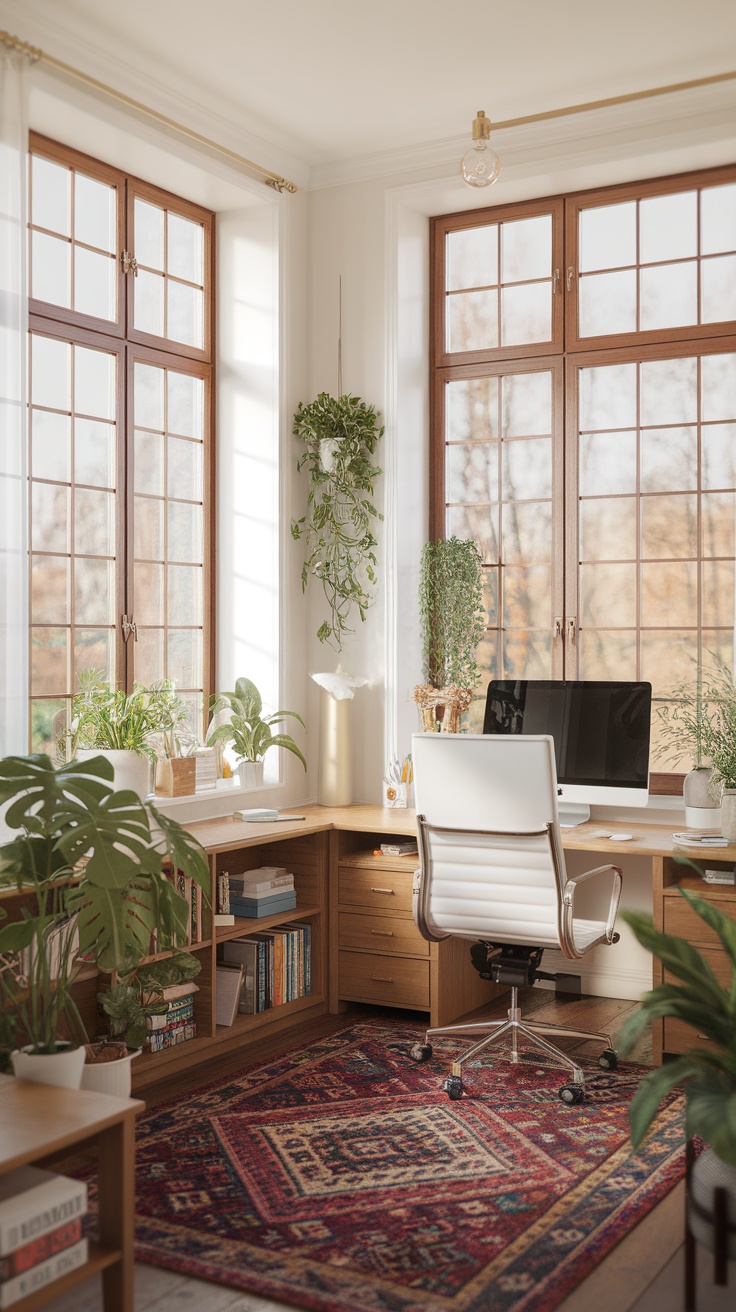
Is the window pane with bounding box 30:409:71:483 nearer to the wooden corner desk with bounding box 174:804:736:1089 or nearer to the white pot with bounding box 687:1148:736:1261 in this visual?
the wooden corner desk with bounding box 174:804:736:1089

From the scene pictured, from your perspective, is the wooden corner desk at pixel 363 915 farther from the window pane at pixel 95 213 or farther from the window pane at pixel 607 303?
the window pane at pixel 95 213

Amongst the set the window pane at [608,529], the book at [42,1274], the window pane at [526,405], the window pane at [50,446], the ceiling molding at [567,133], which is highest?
the ceiling molding at [567,133]

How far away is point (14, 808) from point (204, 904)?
1.32 meters

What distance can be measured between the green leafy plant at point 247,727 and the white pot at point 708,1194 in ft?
8.65

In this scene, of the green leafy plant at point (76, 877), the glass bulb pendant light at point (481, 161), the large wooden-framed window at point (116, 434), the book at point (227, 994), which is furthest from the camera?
the large wooden-framed window at point (116, 434)

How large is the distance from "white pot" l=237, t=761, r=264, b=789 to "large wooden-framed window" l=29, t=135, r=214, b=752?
0.34m

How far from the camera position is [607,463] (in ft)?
16.3

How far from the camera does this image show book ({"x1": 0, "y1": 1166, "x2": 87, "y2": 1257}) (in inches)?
88.0

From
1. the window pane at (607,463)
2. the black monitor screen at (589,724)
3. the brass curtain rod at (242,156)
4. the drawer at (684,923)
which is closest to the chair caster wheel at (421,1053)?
the drawer at (684,923)

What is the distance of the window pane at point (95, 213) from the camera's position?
450 centimetres

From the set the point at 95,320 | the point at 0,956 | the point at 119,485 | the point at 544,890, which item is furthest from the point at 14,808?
the point at 95,320

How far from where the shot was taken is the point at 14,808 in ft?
9.80

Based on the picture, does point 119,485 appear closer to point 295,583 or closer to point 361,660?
point 295,583

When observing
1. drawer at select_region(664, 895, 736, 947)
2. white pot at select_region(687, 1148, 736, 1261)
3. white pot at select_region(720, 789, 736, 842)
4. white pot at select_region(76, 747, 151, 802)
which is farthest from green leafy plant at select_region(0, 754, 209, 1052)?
white pot at select_region(720, 789, 736, 842)
